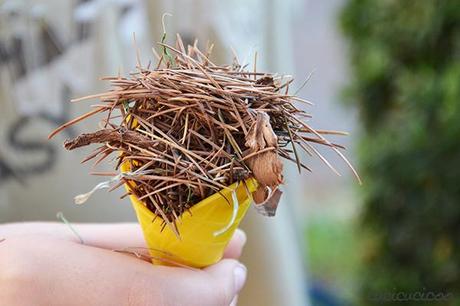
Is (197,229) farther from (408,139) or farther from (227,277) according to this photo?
(408,139)

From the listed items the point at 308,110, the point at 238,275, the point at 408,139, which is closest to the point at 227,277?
the point at 238,275

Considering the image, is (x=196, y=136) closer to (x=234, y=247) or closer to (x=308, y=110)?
(x=234, y=247)

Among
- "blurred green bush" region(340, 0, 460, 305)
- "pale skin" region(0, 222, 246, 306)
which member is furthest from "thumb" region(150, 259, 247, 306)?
"blurred green bush" region(340, 0, 460, 305)

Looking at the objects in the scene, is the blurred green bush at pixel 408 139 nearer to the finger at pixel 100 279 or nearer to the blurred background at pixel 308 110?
the blurred background at pixel 308 110

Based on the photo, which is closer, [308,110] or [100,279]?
[100,279]

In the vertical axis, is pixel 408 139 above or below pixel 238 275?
below

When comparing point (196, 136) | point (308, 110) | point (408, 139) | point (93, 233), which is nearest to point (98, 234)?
point (93, 233)

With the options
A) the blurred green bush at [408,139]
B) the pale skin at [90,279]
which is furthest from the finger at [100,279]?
the blurred green bush at [408,139]

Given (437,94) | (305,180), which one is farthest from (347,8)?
(305,180)
